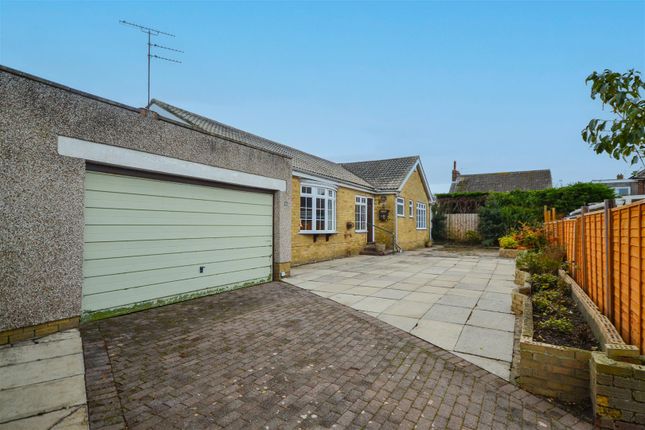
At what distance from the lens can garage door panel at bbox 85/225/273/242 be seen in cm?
462

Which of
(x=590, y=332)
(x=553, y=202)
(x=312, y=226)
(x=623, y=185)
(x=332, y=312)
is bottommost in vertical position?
(x=332, y=312)

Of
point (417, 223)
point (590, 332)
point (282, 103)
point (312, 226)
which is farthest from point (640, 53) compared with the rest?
point (282, 103)

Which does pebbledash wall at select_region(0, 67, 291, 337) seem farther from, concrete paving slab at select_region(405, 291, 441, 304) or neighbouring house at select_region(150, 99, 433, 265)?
concrete paving slab at select_region(405, 291, 441, 304)

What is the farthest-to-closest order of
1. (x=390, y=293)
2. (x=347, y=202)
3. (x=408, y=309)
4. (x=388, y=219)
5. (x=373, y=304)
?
(x=388, y=219)
(x=347, y=202)
(x=390, y=293)
(x=373, y=304)
(x=408, y=309)

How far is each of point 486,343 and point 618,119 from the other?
2.85m

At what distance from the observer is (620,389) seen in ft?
7.25

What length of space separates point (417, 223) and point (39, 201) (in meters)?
18.3

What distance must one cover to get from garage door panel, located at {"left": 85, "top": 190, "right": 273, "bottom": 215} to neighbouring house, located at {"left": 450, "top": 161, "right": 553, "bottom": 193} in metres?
27.9

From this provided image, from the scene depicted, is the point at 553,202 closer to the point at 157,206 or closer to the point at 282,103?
the point at 282,103

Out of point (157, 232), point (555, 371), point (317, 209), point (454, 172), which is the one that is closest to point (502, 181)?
point (454, 172)

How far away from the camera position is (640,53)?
2814 millimetres

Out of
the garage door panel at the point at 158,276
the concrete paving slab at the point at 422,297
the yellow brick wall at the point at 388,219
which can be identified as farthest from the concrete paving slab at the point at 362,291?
the yellow brick wall at the point at 388,219

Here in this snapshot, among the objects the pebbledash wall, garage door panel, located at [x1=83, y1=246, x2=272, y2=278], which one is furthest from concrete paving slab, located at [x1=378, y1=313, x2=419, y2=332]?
the pebbledash wall

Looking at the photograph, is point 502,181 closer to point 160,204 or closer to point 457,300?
point 457,300
